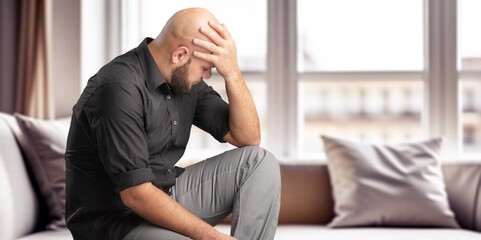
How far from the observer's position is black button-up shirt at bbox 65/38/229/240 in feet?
6.51

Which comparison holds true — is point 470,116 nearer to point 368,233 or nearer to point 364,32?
point 364,32

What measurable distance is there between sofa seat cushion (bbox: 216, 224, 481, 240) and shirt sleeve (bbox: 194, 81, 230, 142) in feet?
1.95

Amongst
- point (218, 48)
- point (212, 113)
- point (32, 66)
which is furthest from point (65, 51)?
point (218, 48)

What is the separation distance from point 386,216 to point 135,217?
134cm

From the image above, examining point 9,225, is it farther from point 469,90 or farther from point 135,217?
point 469,90

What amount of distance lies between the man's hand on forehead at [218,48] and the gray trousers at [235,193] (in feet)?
0.91

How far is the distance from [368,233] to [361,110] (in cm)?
100

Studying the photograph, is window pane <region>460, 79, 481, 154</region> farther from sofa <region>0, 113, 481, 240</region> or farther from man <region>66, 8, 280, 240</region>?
man <region>66, 8, 280, 240</region>

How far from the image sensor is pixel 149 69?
7.14ft

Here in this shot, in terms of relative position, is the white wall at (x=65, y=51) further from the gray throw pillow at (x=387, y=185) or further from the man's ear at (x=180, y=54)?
the man's ear at (x=180, y=54)

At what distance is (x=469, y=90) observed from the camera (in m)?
3.71

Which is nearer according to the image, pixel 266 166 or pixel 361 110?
pixel 266 166

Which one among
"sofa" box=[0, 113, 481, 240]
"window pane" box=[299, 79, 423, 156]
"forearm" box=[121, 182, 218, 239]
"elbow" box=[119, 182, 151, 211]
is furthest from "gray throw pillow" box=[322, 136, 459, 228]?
"elbow" box=[119, 182, 151, 211]

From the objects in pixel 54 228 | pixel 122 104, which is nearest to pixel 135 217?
pixel 122 104
